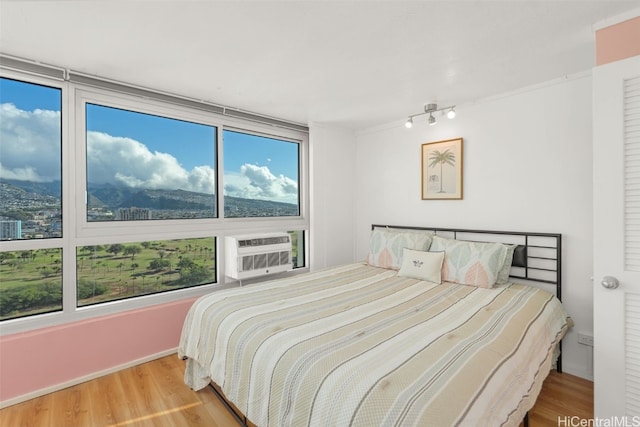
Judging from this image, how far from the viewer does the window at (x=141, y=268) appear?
2.58 m

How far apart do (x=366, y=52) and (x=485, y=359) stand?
1.93 m

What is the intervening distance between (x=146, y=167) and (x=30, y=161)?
796mm

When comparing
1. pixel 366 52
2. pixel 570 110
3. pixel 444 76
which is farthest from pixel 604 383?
pixel 366 52

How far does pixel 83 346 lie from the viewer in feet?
7.81

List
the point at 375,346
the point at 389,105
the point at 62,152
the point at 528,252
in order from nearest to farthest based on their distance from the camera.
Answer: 1. the point at 375,346
2. the point at 62,152
3. the point at 528,252
4. the point at 389,105

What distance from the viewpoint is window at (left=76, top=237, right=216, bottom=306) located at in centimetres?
258

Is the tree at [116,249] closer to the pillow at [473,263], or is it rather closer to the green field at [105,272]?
the green field at [105,272]

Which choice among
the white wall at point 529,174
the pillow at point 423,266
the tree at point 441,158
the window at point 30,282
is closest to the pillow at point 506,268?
the white wall at point 529,174

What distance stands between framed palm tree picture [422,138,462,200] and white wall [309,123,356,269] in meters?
1.08

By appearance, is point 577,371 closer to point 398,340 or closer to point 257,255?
point 398,340

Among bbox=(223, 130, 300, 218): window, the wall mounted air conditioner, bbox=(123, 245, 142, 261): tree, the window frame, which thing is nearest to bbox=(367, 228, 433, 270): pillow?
the wall mounted air conditioner

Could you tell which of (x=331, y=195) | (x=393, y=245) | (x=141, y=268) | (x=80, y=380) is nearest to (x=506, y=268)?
(x=393, y=245)

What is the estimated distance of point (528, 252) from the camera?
271 cm

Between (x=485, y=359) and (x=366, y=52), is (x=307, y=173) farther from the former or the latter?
(x=485, y=359)
